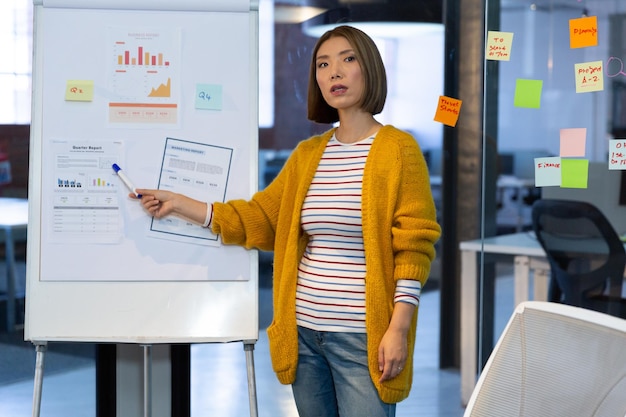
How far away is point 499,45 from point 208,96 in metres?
1.10

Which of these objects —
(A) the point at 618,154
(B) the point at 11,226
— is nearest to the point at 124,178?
(B) the point at 11,226

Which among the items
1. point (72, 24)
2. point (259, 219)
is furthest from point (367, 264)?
point (72, 24)

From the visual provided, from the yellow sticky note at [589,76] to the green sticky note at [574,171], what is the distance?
246mm

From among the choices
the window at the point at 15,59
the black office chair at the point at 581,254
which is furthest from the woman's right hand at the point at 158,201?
the black office chair at the point at 581,254

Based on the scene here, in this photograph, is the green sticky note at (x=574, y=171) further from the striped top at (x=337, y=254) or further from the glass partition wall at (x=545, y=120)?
the striped top at (x=337, y=254)

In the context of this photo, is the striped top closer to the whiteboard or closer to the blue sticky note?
the whiteboard

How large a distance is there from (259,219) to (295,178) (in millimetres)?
185

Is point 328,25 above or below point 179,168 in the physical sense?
above

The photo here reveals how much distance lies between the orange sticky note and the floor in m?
0.77

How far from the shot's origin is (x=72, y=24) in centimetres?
243

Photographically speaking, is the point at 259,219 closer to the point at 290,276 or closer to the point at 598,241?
the point at 290,276

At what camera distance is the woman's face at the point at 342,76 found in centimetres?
210

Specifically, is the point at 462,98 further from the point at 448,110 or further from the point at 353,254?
the point at 353,254

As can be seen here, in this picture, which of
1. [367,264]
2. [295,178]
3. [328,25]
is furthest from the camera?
[328,25]
